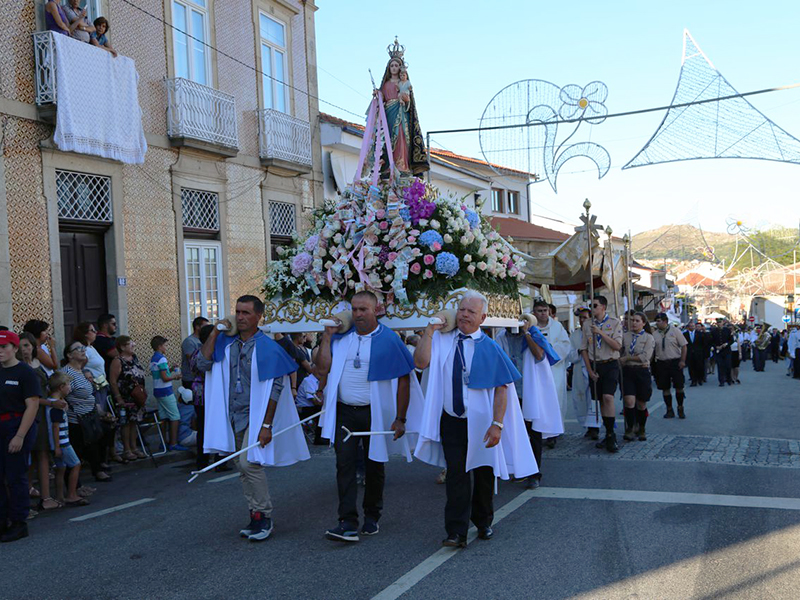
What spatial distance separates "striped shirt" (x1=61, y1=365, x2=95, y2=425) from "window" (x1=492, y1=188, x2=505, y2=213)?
28.6 meters

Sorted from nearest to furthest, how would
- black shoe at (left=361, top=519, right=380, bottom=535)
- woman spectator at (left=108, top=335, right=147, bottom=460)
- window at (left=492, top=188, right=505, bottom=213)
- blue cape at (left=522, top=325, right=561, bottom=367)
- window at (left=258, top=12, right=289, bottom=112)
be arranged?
black shoe at (left=361, top=519, right=380, bottom=535) → blue cape at (left=522, top=325, right=561, bottom=367) → woman spectator at (left=108, top=335, right=147, bottom=460) → window at (left=258, top=12, right=289, bottom=112) → window at (left=492, top=188, right=505, bottom=213)

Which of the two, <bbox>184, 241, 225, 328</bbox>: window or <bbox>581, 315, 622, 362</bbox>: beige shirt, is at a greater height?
<bbox>184, 241, 225, 328</bbox>: window

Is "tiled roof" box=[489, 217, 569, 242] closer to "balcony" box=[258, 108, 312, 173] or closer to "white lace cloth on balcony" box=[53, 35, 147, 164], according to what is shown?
"balcony" box=[258, 108, 312, 173]

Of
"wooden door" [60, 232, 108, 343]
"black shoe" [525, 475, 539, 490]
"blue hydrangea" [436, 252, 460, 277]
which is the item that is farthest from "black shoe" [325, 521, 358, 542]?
"wooden door" [60, 232, 108, 343]

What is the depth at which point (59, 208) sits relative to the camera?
1277 cm

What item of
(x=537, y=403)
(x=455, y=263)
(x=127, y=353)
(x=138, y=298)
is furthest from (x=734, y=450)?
(x=138, y=298)

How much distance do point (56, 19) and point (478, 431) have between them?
10.1m

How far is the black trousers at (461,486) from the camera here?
18.9 feet

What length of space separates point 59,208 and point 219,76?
206 inches

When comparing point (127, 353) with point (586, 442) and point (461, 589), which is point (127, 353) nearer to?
point (586, 442)

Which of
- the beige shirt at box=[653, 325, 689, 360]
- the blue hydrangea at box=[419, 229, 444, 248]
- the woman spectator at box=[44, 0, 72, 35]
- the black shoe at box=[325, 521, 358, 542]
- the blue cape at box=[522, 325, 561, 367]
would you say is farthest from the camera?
the beige shirt at box=[653, 325, 689, 360]

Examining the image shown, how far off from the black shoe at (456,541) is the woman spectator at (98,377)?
17.5 ft

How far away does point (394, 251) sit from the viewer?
→ 282 inches

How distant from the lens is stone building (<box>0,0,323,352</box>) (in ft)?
39.7
